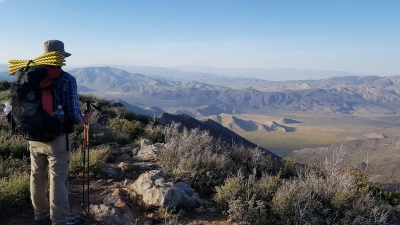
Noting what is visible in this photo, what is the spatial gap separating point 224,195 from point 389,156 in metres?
59.3

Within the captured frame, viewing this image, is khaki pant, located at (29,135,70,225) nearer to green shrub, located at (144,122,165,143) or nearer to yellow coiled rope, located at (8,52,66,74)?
yellow coiled rope, located at (8,52,66,74)

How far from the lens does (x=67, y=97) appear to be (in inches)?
143

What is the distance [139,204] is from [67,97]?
1.92 metres

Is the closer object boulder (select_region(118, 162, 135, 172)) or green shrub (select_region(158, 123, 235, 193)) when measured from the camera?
green shrub (select_region(158, 123, 235, 193))

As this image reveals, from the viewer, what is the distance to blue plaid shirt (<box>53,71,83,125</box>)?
11.6 ft

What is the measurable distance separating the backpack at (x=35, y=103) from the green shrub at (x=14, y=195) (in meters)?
1.30

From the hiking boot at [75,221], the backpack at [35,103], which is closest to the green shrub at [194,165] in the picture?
the hiking boot at [75,221]

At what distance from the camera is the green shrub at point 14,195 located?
4125 millimetres

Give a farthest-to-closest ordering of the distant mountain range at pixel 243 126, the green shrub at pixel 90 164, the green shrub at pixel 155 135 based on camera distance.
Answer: the distant mountain range at pixel 243 126 → the green shrub at pixel 155 135 → the green shrub at pixel 90 164

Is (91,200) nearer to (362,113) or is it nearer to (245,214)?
(245,214)

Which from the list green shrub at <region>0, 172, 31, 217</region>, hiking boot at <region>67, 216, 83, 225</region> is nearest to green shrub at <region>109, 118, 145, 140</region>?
green shrub at <region>0, 172, 31, 217</region>

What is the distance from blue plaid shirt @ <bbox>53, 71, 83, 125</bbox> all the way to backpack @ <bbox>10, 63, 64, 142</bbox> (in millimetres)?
94

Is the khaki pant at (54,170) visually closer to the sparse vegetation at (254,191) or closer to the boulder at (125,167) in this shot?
the sparse vegetation at (254,191)

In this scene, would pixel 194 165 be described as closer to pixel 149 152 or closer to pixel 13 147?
pixel 149 152
